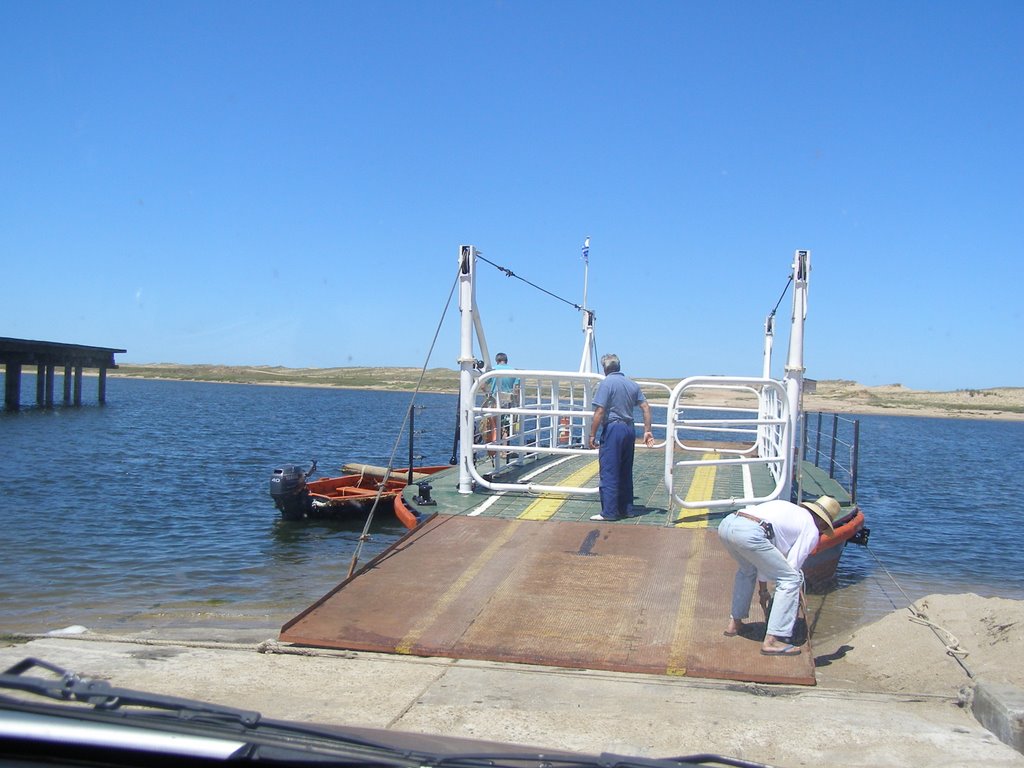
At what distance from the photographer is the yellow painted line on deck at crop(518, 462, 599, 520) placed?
920cm

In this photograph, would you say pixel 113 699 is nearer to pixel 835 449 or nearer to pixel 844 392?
pixel 835 449

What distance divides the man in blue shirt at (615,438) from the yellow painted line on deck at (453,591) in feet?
3.32

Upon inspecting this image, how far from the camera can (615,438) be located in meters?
8.98

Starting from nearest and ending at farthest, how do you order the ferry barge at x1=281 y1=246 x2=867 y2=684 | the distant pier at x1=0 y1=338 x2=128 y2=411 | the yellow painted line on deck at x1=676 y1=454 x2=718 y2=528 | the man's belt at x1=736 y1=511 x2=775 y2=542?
1. the ferry barge at x1=281 y1=246 x2=867 y2=684
2. the man's belt at x1=736 y1=511 x2=775 y2=542
3. the yellow painted line on deck at x1=676 y1=454 x2=718 y2=528
4. the distant pier at x1=0 y1=338 x2=128 y2=411

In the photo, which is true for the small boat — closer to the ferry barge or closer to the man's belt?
the ferry barge

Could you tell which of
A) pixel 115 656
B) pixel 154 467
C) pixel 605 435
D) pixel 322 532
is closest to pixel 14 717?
pixel 115 656

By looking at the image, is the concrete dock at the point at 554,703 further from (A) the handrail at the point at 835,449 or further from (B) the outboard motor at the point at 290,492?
(B) the outboard motor at the point at 290,492

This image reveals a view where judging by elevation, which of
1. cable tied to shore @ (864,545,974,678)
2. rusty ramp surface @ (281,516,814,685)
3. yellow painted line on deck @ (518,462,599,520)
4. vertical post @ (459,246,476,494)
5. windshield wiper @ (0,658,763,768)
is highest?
vertical post @ (459,246,476,494)

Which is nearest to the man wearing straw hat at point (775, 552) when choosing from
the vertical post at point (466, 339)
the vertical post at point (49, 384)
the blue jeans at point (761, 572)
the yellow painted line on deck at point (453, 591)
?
the blue jeans at point (761, 572)

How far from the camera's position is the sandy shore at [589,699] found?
451 centimetres

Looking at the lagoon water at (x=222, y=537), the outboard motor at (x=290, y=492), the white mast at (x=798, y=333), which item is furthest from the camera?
the outboard motor at (x=290, y=492)

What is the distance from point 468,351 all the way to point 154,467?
719 inches

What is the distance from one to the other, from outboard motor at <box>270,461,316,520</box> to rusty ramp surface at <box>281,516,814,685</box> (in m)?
7.67

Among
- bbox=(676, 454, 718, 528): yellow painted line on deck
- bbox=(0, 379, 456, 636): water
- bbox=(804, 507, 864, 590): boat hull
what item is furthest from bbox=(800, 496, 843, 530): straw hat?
bbox=(0, 379, 456, 636): water
